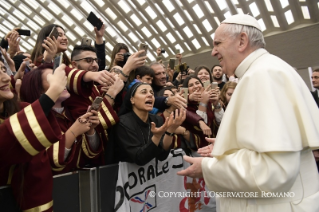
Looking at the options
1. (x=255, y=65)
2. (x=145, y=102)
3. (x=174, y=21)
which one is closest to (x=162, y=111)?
(x=145, y=102)

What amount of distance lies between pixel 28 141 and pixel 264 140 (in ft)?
4.46

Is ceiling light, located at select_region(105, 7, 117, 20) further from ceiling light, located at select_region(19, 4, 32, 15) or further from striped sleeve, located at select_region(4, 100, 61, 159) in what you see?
striped sleeve, located at select_region(4, 100, 61, 159)

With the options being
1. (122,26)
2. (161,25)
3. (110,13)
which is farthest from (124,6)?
(161,25)

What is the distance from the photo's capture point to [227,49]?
7.06ft

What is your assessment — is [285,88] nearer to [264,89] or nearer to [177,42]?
[264,89]

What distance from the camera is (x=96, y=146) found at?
10.1 ft

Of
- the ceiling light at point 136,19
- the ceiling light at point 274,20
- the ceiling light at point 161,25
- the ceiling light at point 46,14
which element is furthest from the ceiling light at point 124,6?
the ceiling light at point 274,20

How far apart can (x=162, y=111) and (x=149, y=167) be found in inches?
47.4

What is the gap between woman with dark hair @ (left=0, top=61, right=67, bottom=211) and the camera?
1.77 m

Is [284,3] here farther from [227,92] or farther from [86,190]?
[86,190]

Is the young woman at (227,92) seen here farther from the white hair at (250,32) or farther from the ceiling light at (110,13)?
the ceiling light at (110,13)

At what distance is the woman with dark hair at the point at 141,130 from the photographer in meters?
3.09

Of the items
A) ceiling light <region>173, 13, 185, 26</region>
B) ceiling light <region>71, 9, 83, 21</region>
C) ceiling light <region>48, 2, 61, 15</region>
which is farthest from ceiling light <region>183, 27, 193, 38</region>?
ceiling light <region>48, 2, 61, 15</region>

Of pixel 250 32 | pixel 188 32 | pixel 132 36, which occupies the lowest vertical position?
pixel 250 32
